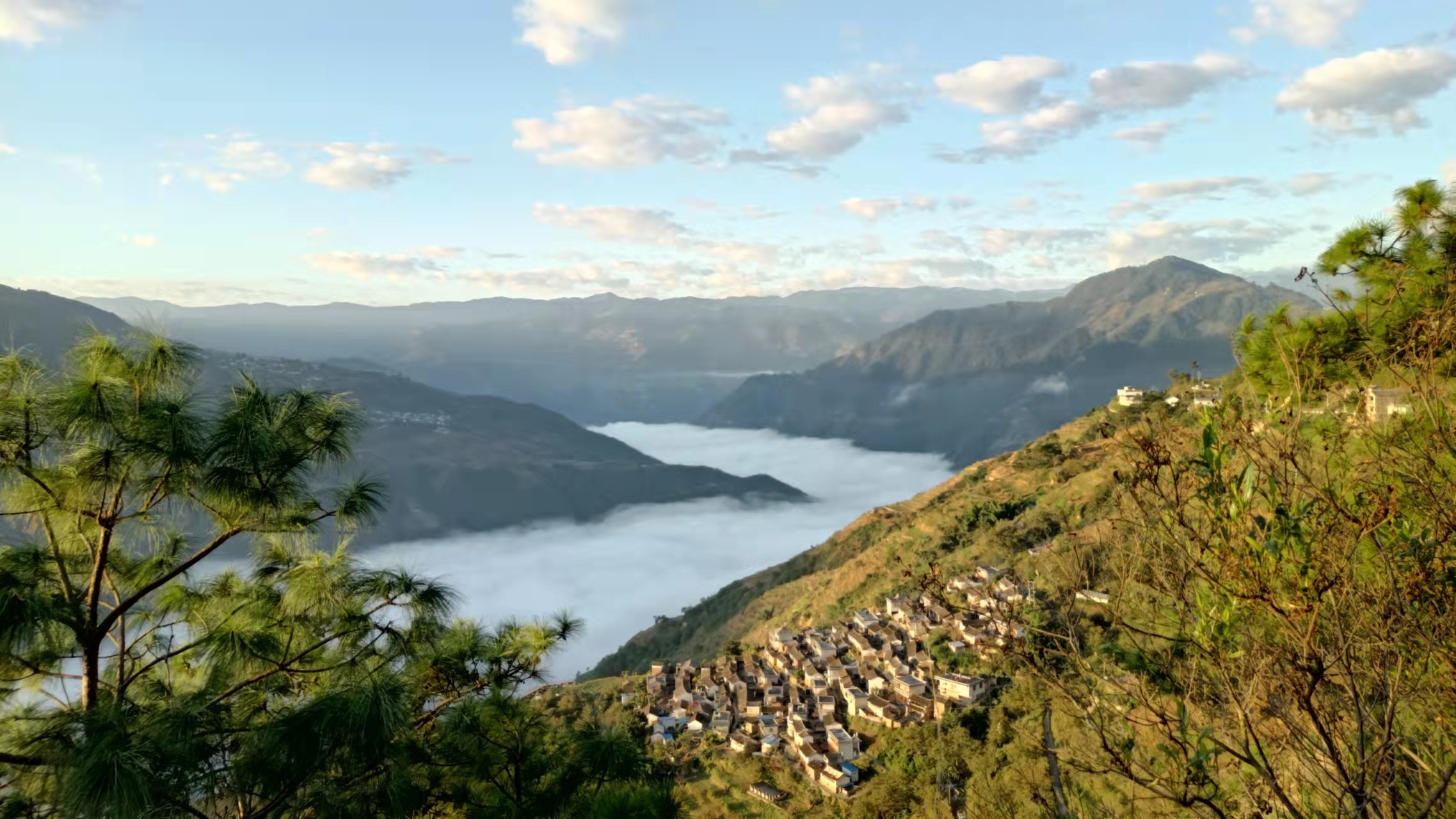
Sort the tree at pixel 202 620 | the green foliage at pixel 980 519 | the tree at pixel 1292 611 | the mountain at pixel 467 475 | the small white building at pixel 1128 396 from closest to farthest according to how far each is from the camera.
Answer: the tree at pixel 1292 611 < the tree at pixel 202 620 < the green foliage at pixel 980 519 < the small white building at pixel 1128 396 < the mountain at pixel 467 475

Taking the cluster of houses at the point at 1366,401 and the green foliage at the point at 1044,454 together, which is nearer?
the cluster of houses at the point at 1366,401

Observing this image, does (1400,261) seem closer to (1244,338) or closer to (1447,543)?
(1244,338)

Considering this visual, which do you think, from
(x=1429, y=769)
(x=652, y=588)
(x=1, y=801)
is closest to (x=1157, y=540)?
(x=1429, y=769)

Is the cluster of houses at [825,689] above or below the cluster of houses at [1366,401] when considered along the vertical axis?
below

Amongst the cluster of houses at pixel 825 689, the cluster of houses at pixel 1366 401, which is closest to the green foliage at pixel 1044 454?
the cluster of houses at pixel 825 689

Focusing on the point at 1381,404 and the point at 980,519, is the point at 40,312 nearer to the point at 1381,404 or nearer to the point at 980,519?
the point at 980,519

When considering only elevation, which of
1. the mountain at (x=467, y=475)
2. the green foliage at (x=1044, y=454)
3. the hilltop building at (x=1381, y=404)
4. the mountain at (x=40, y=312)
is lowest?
the mountain at (x=467, y=475)

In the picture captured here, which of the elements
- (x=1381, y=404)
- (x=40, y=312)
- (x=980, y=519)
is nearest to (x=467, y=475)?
(x=40, y=312)

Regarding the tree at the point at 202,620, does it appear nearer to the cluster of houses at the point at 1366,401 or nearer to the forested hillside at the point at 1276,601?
the forested hillside at the point at 1276,601
